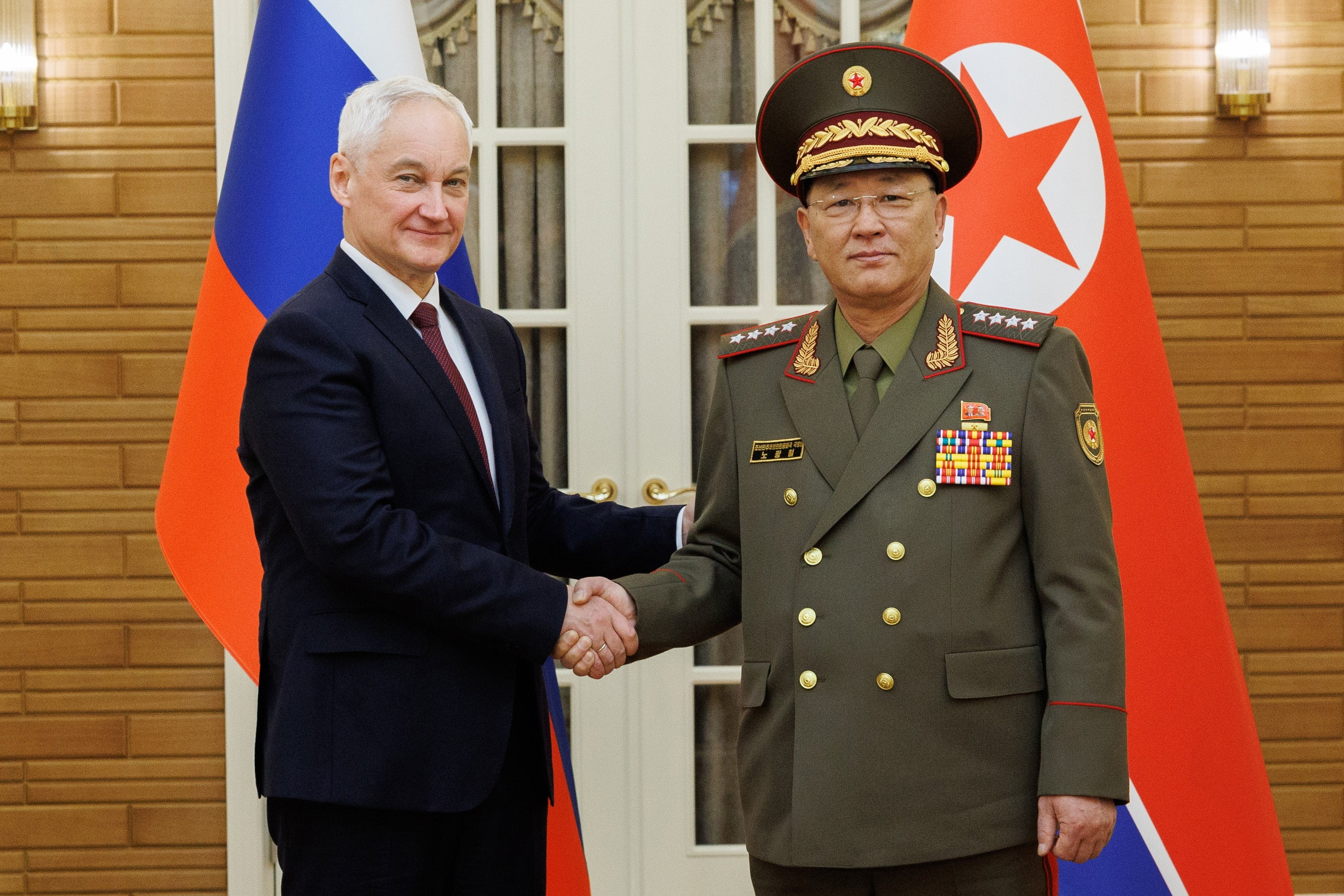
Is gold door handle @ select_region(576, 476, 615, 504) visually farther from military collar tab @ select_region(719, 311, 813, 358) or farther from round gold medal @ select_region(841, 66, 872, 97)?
round gold medal @ select_region(841, 66, 872, 97)

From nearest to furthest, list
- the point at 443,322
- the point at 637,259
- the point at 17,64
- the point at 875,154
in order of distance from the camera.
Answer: the point at 875,154
the point at 443,322
the point at 17,64
the point at 637,259

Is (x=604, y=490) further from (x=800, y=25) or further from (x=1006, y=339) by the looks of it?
(x=1006, y=339)

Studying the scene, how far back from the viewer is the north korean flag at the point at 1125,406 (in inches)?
82.8

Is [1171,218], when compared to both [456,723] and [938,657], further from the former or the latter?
[456,723]

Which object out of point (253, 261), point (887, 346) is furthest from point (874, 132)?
point (253, 261)

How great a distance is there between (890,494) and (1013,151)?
948 mm

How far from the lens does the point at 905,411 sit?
1.56 metres

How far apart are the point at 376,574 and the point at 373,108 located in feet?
2.10

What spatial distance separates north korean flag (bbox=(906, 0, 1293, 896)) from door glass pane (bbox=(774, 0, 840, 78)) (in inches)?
22.6

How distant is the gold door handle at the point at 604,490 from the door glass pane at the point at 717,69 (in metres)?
0.87

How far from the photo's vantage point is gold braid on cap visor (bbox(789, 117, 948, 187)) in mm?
1562

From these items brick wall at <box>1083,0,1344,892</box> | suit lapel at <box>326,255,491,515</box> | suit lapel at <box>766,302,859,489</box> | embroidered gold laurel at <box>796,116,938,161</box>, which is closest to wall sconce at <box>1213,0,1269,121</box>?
brick wall at <box>1083,0,1344,892</box>

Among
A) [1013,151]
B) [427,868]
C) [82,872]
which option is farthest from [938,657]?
[82,872]

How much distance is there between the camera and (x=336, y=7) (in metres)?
2.30
